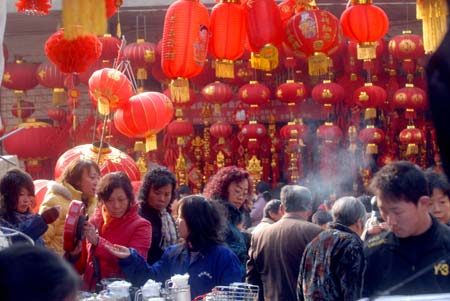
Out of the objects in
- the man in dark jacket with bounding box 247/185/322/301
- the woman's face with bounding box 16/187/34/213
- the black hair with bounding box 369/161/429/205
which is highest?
the black hair with bounding box 369/161/429/205

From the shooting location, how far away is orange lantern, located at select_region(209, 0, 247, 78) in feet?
23.4

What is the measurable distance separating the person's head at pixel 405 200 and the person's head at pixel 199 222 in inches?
48.3

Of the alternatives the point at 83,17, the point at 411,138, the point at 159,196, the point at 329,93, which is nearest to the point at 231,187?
the point at 159,196

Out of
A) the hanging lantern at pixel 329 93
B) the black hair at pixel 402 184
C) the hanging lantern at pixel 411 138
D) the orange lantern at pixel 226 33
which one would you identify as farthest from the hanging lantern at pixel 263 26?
the hanging lantern at pixel 411 138

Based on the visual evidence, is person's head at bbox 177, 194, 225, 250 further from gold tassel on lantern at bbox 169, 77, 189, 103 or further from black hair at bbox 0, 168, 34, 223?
gold tassel on lantern at bbox 169, 77, 189, 103

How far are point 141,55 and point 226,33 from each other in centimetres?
349

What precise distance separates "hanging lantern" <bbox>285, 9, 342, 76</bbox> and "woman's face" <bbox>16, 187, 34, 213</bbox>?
11.5 feet

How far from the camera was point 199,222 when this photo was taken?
410cm

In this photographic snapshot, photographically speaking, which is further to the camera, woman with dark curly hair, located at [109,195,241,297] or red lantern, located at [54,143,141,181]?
red lantern, located at [54,143,141,181]

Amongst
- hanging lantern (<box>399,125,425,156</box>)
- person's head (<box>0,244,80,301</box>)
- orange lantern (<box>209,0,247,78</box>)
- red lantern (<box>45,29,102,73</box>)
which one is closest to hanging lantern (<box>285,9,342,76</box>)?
orange lantern (<box>209,0,247,78</box>)

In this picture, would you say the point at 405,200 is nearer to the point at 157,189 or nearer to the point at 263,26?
the point at 157,189

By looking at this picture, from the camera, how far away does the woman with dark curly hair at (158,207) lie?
505 centimetres

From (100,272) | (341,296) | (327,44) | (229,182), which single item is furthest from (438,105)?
(327,44)

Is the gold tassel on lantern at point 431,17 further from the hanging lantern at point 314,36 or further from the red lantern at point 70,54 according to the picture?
the red lantern at point 70,54
